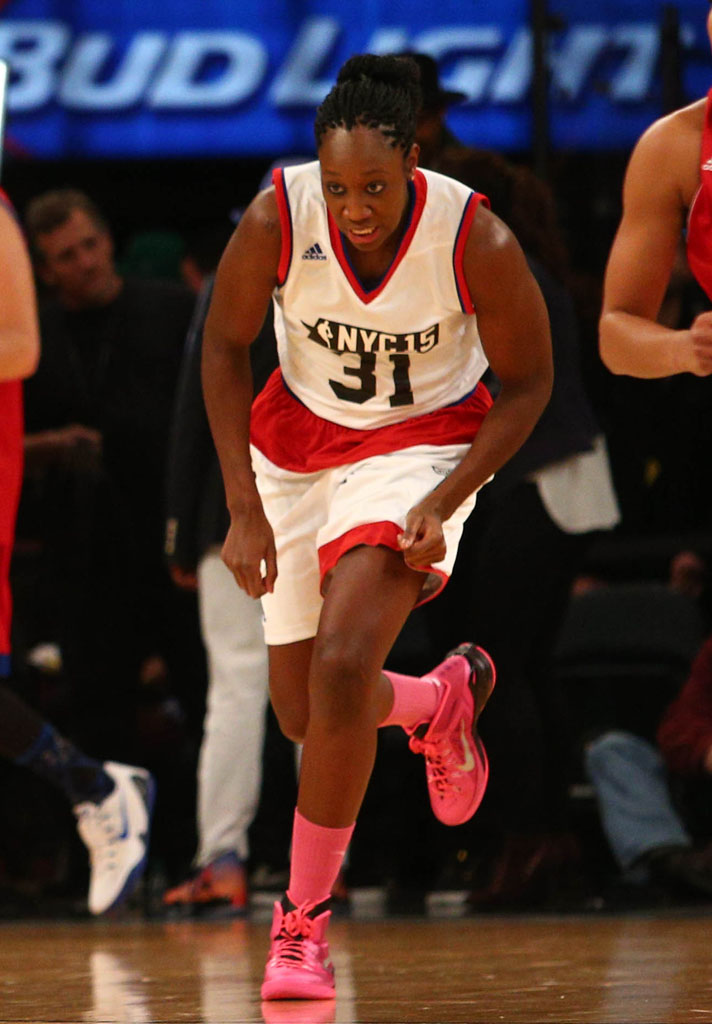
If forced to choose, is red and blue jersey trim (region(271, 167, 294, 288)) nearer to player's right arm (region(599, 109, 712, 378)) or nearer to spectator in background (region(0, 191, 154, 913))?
player's right arm (region(599, 109, 712, 378))

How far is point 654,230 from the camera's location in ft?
10.5

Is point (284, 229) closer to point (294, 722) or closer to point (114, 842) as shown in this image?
point (294, 722)

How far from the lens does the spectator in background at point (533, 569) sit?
4.61 metres

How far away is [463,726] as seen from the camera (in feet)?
12.0

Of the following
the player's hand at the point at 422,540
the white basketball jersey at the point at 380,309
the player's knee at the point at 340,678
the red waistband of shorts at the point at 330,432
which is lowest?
the player's knee at the point at 340,678

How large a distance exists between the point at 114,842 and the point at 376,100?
2186 millimetres

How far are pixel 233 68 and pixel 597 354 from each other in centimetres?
446

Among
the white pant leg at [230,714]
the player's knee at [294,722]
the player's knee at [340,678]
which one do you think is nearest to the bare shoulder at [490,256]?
the player's knee at [340,678]

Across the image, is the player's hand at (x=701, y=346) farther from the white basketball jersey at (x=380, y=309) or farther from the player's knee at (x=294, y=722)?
the player's knee at (x=294, y=722)

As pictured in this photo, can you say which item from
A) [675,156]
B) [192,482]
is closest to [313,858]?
[675,156]

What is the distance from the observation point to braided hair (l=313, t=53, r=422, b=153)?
3.08 metres

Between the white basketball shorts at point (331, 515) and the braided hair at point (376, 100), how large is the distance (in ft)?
1.79

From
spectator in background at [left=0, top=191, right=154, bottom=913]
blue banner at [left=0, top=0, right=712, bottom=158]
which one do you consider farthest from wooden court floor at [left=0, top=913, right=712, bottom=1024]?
blue banner at [left=0, top=0, right=712, bottom=158]

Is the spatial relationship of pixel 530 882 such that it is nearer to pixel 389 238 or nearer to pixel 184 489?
pixel 184 489
